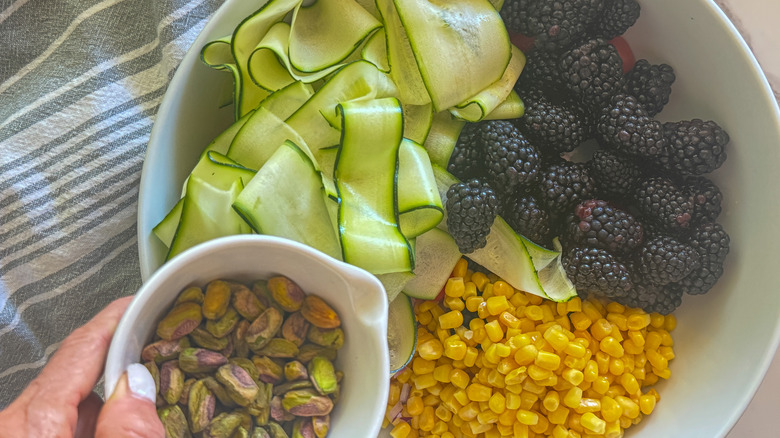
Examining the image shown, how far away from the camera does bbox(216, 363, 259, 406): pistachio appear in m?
0.87

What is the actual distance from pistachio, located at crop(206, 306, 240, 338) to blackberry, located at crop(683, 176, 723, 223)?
784 millimetres

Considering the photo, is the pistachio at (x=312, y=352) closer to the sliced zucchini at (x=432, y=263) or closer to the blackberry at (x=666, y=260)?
the sliced zucchini at (x=432, y=263)

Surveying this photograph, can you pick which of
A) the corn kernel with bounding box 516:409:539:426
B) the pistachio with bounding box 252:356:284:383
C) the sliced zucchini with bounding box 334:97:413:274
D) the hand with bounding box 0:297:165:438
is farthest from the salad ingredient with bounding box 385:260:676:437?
the hand with bounding box 0:297:165:438

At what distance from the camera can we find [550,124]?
3.64ft

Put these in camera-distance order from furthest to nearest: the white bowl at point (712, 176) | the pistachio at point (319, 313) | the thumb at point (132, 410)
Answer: the white bowl at point (712, 176) < the pistachio at point (319, 313) < the thumb at point (132, 410)

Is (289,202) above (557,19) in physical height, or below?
below

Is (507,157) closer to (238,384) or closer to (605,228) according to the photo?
(605,228)

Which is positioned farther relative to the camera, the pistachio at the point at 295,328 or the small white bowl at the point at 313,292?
the pistachio at the point at 295,328

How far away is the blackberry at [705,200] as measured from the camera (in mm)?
1110

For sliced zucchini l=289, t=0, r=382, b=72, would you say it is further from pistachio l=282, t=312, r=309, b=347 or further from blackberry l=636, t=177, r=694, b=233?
blackberry l=636, t=177, r=694, b=233

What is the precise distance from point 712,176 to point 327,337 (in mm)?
754

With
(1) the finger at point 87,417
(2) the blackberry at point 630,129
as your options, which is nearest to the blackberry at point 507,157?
(2) the blackberry at point 630,129

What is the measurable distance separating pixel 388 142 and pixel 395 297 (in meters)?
0.28

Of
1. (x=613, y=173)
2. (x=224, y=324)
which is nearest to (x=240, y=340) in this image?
(x=224, y=324)
